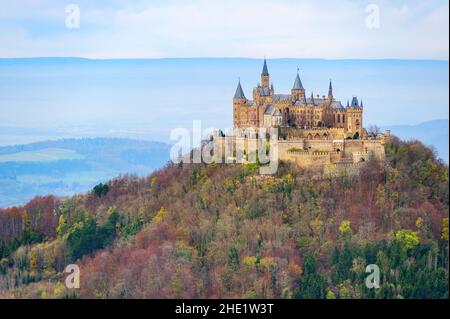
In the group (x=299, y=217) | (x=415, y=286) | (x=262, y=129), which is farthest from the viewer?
(x=262, y=129)

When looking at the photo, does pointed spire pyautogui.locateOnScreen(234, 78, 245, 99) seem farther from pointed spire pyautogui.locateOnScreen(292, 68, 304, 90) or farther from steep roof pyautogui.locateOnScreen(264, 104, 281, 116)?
pointed spire pyautogui.locateOnScreen(292, 68, 304, 90)

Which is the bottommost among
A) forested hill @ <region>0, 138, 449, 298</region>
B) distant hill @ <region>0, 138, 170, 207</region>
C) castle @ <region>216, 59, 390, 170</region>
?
forested hill @ <region>0, 138, 449, 298</region>

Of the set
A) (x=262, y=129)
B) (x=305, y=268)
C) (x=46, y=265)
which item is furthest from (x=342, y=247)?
(x=46, y=265)

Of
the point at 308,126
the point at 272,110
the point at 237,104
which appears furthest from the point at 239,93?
the point at 308,126

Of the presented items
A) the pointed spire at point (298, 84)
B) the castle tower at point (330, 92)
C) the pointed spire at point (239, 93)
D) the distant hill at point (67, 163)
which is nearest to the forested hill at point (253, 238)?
the castle tower at point (330, 92)

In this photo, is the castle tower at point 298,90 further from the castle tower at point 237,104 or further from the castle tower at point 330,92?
the castle tower at point 237,104

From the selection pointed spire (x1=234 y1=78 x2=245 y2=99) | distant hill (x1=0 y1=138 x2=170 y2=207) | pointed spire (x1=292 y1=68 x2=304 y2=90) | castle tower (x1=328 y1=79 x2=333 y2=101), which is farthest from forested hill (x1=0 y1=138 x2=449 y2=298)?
distant hill (x1=0 y1=138 x2=170 y2=207)
